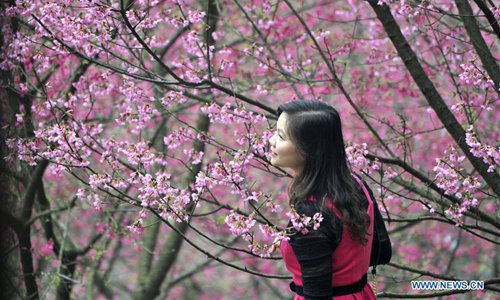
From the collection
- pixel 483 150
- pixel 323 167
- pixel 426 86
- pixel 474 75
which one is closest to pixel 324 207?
pixel 323 167

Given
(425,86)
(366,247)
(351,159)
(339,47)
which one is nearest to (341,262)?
(366,247)

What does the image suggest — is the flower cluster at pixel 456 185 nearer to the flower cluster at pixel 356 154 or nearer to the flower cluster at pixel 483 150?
the flower cluster at pixel 483 150

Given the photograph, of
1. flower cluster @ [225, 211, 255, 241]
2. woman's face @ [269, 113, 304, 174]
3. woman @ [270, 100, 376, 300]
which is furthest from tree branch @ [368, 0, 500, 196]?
flower cluster @ [225, 211, 255, 241]

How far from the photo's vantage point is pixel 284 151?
2902 mm

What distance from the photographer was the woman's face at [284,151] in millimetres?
2887

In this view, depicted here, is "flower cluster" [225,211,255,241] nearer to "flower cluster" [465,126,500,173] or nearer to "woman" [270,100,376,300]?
"woman" [270,100,376,300]

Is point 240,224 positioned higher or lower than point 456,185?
lower

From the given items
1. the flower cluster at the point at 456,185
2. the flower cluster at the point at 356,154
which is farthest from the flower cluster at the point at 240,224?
the flower cluster at the point at 456,185

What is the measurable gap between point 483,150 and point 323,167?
1052 millimetres

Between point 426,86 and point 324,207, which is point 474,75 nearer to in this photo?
point 426,86

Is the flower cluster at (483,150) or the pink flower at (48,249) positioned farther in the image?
the pink flower at (48,249)

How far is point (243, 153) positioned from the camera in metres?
3.61

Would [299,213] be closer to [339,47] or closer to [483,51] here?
[483,51]

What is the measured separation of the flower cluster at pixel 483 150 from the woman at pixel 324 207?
2.48ft
